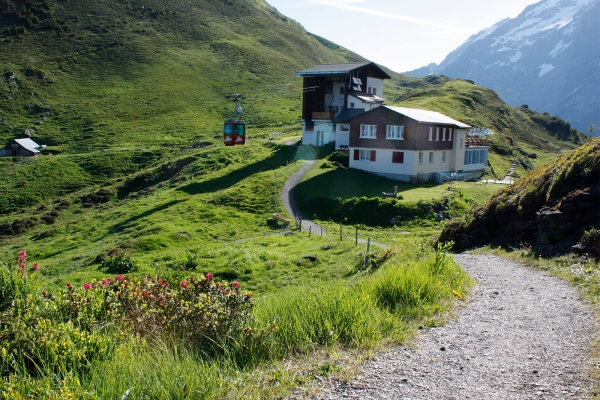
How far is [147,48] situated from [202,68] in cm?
1702

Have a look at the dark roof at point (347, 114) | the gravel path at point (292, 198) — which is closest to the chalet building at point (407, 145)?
the gravel path at point (292, 198)

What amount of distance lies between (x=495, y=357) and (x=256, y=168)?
165 feet

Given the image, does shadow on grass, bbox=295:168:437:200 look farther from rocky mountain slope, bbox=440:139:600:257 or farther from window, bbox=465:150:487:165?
rocky mountain slope, bbox=440:139:600:257

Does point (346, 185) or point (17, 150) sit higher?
point (17, 150)

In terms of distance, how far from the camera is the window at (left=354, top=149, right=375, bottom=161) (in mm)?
54809

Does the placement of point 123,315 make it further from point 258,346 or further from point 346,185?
point 346,185

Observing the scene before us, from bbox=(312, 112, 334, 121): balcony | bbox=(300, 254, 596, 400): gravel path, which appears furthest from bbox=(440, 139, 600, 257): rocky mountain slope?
bbox=(312, 112, 334, 121): balcony

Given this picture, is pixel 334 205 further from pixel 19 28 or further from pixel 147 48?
pixel 19 28

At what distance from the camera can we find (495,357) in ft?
27.1

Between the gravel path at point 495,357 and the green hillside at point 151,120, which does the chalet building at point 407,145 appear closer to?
the green hillside at point 151,120

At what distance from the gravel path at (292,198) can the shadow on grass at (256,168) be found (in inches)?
151

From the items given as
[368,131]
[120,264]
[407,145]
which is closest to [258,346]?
[120,264]

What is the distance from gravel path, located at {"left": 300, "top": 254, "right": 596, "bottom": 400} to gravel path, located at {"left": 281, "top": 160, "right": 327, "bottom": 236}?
26.1 m

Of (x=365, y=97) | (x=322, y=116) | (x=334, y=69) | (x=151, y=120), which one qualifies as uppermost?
(x=334, y=69)
